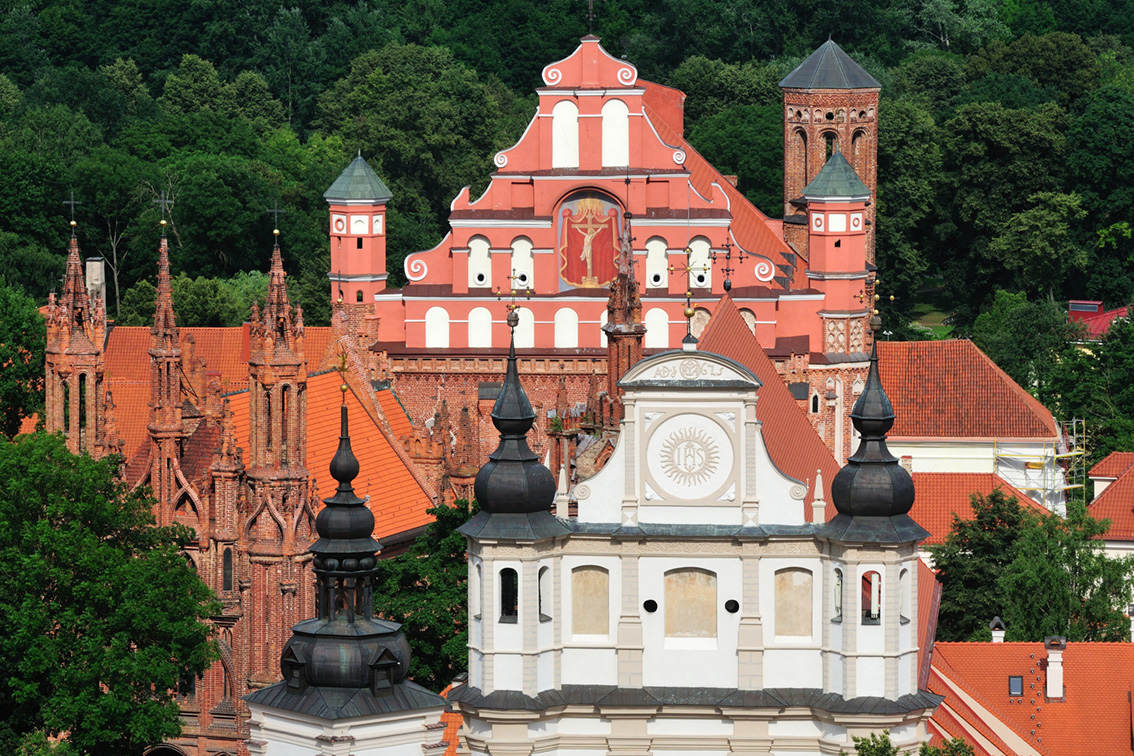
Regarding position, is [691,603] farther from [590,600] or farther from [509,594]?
[509,594]

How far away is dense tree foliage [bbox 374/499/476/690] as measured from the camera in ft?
238

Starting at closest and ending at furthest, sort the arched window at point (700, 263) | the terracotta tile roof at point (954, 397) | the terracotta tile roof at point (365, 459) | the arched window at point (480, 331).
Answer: the terracotta tile roof at point (365, 459) < the arched window at point (700, 263) < the arched window at point (480, 331) < the terracotta tile roof at point (954, 397)

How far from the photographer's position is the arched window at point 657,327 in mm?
98812

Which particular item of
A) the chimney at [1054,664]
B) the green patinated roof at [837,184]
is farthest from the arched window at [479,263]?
the chimney at [1054,664]

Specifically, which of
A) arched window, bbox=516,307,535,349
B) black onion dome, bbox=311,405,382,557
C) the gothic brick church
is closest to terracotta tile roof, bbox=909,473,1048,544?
the gothic brick church

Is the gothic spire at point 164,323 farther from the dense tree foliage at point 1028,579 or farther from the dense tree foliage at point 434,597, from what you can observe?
the dense tree foliage at point 1028,579

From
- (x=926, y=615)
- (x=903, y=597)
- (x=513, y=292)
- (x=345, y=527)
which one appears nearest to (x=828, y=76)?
(x=513, y=292)

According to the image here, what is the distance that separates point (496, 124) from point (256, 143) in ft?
33.0

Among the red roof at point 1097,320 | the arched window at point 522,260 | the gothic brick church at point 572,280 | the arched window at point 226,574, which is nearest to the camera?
the arched window at point 226,574

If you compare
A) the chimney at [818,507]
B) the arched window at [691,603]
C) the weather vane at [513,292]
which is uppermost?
the weather vane at [513,292]

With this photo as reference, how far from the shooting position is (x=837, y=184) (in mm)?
100438

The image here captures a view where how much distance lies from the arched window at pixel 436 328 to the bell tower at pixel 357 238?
1.61 m

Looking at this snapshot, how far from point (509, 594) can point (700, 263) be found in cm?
3521

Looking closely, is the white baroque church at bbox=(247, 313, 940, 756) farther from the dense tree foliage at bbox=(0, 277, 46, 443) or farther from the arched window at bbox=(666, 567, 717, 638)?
the dense tree foliage at bbox=(0, 277, 46, 443)
